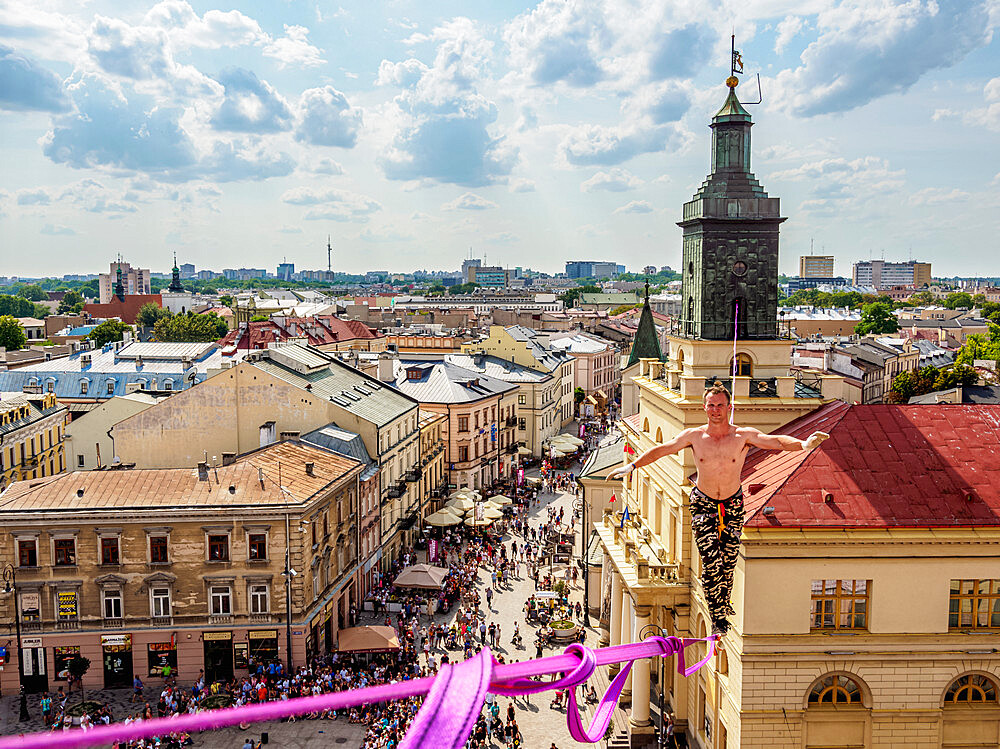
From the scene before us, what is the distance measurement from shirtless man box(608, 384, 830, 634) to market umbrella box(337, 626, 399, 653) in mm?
31432

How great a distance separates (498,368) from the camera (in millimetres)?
94438

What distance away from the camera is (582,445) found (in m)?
91.8

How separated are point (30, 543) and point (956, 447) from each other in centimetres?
3781

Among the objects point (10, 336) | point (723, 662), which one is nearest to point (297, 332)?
point (10, 336)

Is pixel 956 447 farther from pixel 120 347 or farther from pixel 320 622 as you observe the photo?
pixel 120 347

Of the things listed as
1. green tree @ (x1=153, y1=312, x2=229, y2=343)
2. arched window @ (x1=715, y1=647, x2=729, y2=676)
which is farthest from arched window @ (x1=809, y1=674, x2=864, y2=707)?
green tree @ (x1=153, y1=312, x2=229, y2=343)

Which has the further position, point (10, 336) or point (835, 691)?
point (10, 336)

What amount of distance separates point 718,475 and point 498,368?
82.6m

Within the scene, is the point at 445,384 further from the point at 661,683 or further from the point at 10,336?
the point at 10,336

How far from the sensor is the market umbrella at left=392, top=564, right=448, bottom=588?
49.2 metres

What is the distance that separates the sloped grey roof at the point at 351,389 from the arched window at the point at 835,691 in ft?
104

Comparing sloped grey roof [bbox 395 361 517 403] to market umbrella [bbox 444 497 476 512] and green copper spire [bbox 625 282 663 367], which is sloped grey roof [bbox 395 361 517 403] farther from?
green copper spire [bbox 625 282 663 367]

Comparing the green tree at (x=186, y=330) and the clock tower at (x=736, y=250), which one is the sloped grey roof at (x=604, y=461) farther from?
the green tree at (x=186, y=330)

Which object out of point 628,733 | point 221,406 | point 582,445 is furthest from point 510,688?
point 582,445
